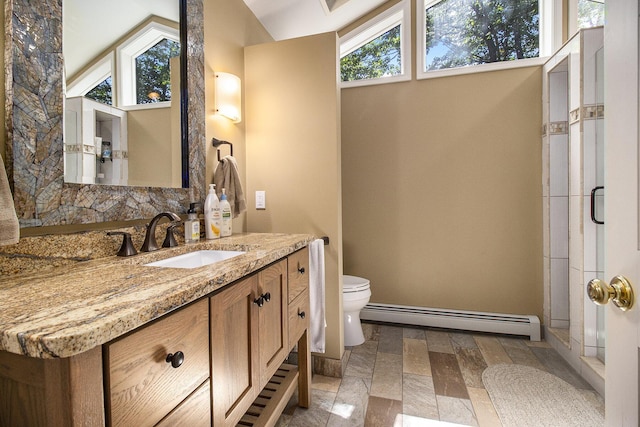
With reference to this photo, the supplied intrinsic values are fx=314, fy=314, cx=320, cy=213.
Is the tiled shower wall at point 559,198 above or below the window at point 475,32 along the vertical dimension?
below

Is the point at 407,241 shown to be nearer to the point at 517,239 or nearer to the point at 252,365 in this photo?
the point at 517,239

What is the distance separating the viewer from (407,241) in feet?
9.18

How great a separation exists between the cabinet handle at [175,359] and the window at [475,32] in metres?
2.78

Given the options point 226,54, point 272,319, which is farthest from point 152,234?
point 226,54

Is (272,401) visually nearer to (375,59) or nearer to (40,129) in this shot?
(40,129)

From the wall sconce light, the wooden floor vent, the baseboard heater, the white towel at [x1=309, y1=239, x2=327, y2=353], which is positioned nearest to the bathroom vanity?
the wooden floor vent

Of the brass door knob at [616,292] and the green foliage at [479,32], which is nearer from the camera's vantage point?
the brass door knob at [616,292]

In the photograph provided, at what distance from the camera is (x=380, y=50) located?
2.92 m

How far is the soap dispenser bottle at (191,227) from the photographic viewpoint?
1511 mm

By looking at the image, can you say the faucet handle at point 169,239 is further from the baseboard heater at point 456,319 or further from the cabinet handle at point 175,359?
the baseboard heater at point 456,319

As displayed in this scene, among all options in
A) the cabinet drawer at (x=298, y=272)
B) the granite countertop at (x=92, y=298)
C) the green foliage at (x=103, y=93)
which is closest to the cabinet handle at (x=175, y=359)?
the granite countertop at (x=92, y=298)

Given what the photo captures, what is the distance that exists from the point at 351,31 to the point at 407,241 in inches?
79.6

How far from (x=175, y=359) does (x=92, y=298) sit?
0.72 feet

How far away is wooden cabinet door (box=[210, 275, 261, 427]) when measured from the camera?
879mm
